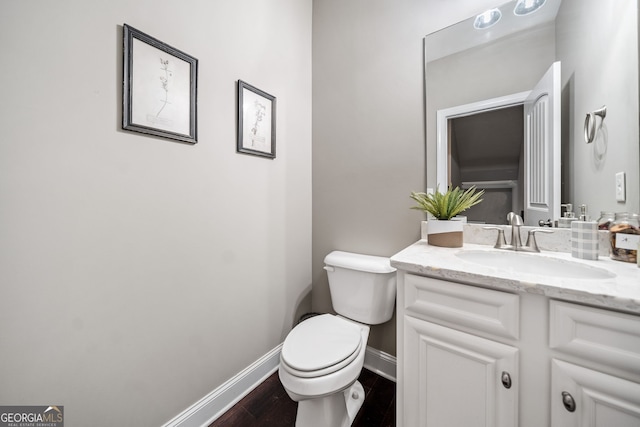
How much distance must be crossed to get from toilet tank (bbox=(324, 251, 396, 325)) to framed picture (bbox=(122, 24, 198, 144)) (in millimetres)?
1055

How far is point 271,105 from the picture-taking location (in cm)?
147

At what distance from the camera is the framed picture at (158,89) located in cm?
89

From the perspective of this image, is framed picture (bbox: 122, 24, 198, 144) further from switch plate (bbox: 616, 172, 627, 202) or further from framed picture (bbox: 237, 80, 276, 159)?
switch plate (bbox: 616, 172, 627, 202)

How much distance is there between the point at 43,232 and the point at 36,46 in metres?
0.58

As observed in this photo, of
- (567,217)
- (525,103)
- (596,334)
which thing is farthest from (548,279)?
(525,103)

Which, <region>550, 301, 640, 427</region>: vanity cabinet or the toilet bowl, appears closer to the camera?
<region>550, 301, 640, 427</region>: vanity cabinet

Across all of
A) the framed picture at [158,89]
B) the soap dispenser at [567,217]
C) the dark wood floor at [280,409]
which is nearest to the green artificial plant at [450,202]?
the soap dispenser at [567,217]

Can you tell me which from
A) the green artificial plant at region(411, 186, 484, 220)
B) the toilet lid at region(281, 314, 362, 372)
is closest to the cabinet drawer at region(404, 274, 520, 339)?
the toilet lid at region(281, 314, 362, 372)

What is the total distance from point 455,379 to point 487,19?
1.62m

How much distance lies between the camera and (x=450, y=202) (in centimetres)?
114

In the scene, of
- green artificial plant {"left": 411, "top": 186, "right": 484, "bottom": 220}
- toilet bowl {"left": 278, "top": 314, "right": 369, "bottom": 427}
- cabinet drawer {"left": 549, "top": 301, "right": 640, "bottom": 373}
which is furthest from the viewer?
green artificial plant {"left": 411, "top": 186, "right": 484, "bottom": 220}

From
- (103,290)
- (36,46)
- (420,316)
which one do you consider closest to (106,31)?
(36,46)

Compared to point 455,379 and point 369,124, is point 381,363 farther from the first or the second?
point 369,124

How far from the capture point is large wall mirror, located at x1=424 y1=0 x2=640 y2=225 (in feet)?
2.86
